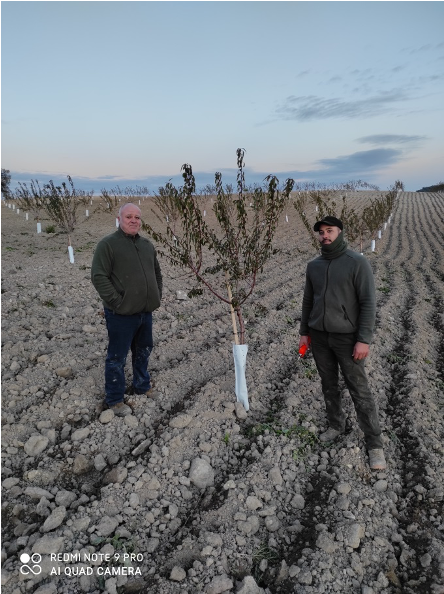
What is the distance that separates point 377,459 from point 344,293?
1550mm

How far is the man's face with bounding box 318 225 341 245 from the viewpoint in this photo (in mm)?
3408

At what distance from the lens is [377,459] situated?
11.5ft

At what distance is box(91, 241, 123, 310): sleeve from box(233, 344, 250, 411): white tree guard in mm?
1402

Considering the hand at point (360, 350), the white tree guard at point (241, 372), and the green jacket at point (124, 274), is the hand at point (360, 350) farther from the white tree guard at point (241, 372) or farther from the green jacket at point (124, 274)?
the green jacket at point (124, 274)

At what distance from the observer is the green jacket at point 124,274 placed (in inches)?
146

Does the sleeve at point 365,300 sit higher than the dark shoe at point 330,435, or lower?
higher

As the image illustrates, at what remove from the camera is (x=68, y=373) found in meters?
4.75

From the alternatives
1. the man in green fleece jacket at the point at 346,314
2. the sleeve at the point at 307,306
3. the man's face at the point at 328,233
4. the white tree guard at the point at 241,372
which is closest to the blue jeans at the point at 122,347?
the white tree guard at the point at 241,372

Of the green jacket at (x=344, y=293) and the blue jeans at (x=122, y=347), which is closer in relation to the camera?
the green jacket at (x=344, y=293)

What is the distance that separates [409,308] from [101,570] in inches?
311

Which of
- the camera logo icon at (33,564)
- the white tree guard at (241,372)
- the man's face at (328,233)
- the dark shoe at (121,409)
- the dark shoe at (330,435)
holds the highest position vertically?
the man's face at (328,233)

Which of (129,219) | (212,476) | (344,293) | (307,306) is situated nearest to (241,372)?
(307,306)

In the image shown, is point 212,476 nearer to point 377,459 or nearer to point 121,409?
point 121,409

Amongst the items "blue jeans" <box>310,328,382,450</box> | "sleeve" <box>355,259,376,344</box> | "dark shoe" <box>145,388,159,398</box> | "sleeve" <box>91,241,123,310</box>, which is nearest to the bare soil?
"dark shoe" <box>145,388,159,398</box>
